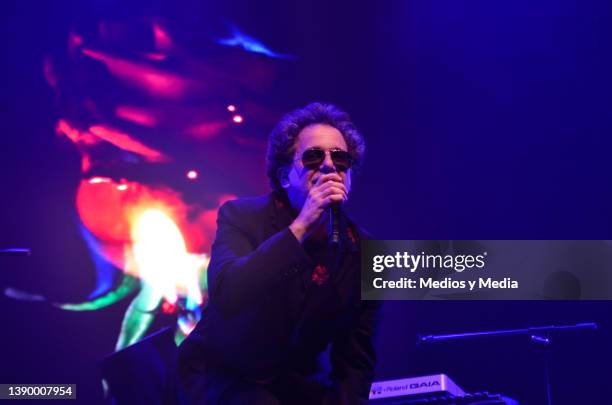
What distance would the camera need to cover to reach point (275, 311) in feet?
5.04

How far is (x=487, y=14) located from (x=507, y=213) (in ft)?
4.62

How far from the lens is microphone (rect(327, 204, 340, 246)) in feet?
5.17

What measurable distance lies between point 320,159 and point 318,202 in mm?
265

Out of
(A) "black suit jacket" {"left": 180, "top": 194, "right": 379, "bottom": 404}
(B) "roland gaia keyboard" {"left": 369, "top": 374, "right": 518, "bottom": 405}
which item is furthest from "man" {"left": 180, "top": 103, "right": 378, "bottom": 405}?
(B) "roland gaia keyboard" {"left": 369, "top": 374, "right": 518, "bottom": 405}

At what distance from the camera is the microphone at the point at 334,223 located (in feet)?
5.17

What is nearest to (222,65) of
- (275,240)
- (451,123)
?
(451,123)

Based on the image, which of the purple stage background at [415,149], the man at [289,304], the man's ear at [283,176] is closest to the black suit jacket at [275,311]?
the man at [289,304]

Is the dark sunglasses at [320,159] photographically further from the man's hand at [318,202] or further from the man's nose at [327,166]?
the man's hand at [318,202]

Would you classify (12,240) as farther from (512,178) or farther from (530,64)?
(530,64)

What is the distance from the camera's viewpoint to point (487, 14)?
3781mm

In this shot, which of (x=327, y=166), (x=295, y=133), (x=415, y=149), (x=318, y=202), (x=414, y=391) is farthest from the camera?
(x=415, y=149)

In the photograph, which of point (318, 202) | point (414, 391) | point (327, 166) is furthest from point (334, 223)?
point (414, 391)

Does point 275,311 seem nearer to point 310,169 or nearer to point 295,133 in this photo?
point 310,169

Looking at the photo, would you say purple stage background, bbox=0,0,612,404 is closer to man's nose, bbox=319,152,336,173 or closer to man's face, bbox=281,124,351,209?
man's face, bbox=281,124,351,209
